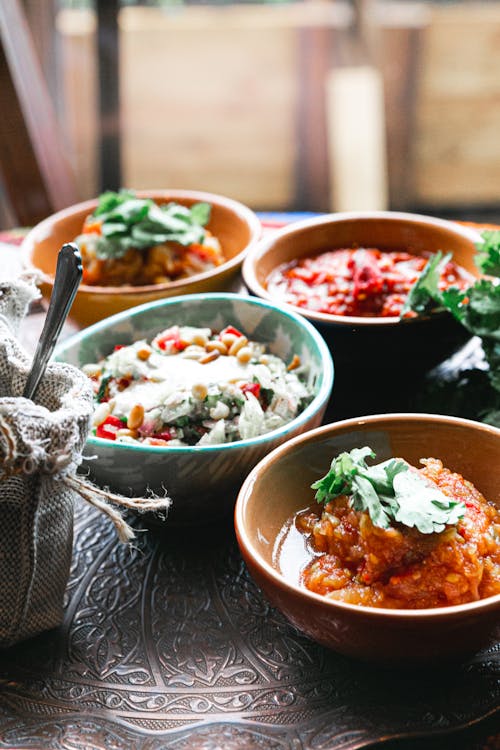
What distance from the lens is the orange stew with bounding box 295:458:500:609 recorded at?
1.51 m

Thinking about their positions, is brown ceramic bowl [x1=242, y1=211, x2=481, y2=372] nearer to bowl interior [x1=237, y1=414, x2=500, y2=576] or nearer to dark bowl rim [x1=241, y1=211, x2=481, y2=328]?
dark bowl rim [x1=241, y1=211, x2=481, y2=328]

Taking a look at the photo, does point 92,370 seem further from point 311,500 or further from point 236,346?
point 311,500

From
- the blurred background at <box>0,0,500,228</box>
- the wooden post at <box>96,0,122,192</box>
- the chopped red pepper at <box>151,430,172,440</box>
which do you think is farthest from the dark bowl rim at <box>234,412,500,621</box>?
the blurred background at <box>0,0,500,228</box>

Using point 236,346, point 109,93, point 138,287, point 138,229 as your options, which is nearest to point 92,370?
point 236,346

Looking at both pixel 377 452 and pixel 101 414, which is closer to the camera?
pixel 377 452

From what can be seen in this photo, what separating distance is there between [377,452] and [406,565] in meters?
0.35

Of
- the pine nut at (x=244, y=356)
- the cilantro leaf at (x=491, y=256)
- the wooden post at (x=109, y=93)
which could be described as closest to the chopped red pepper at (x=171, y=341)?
the pine nut at (x=244, y=356)

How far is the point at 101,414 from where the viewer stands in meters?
2.01

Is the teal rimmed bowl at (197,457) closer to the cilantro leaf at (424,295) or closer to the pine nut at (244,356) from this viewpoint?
the pine nut at (244,356)

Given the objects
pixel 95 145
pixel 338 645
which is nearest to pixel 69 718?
pixel 338 645

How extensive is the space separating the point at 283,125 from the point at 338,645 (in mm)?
6000

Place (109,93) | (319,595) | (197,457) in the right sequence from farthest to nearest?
(109,93), (197,457), (319,595)

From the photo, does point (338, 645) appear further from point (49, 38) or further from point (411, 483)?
point (49, 38)

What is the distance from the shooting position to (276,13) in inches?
265
